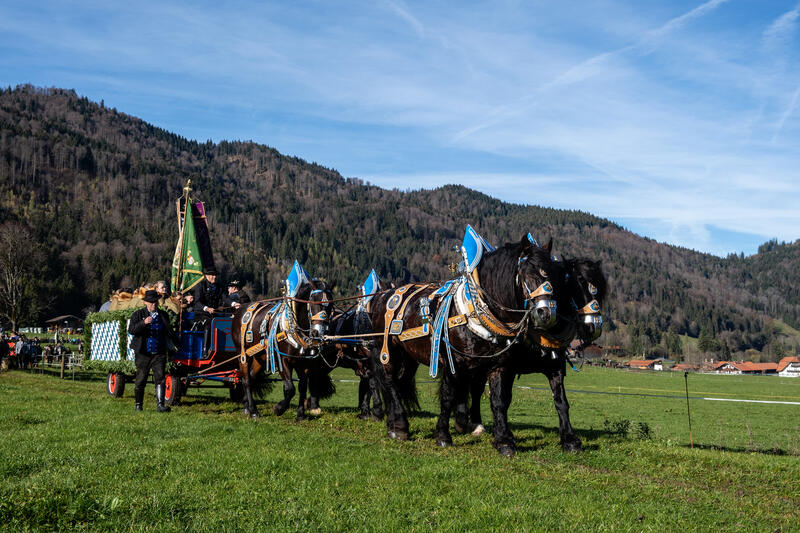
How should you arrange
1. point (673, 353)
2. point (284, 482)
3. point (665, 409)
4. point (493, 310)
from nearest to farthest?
1. point (284, 482)
2. point (493, 310)
3. point (665, 409)
4. point (673, 353)

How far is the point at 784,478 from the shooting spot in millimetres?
7160

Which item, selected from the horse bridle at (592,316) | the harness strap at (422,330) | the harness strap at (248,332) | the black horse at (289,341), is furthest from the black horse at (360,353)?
the horse bridle at (592,316)

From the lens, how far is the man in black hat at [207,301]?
577 inches

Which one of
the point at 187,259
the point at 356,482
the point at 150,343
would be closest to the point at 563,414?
the point at 356,482

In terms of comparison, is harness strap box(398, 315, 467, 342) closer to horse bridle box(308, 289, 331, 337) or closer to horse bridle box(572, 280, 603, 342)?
horse bridle box(572, 280, 603, 342)

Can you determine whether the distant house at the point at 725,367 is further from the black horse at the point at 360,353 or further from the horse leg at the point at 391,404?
the horse leg at the point at 391,404

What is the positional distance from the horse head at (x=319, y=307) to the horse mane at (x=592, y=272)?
4.33m

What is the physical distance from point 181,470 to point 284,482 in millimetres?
1222

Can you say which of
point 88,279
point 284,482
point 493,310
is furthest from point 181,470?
point 88,279

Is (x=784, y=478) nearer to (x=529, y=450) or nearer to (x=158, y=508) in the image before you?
(x=529, y=450)

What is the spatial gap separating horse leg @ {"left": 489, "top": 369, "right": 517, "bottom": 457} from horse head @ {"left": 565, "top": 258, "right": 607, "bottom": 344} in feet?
5.05

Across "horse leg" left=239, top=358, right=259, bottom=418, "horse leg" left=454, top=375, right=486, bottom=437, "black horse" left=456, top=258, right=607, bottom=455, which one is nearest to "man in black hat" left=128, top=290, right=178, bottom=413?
"horse leg" left=239, top=358, right=259, bottom=418

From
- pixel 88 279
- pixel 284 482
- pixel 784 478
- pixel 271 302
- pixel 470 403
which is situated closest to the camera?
pixel 284 482

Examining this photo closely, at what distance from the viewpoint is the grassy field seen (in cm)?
516
